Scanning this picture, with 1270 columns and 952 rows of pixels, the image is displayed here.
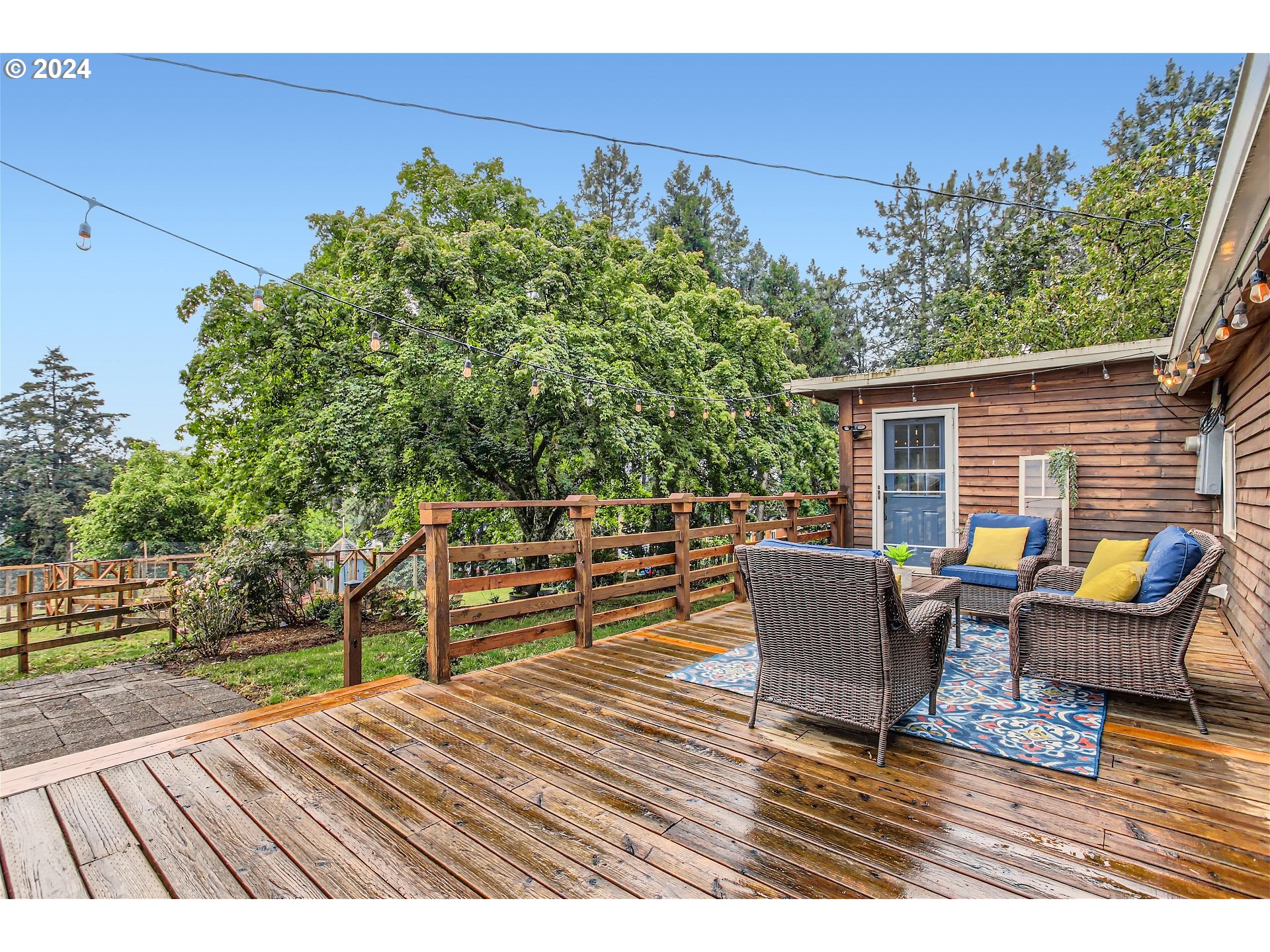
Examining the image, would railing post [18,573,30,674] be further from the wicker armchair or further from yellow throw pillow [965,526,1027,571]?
yellow throw pillow [965,526,1027,571]

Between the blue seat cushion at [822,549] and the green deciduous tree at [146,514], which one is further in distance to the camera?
the green deciduous tree at [146,514]

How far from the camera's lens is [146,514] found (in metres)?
18.1

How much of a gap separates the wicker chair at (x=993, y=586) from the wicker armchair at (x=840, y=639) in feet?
6.73

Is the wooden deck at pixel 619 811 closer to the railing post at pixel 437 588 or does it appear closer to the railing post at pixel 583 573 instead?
the railing post at pixel 437 588

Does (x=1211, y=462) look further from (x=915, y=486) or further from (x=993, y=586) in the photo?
(x=915, y=486)

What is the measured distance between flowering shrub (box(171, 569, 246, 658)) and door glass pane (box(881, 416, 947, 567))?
763 centimetres

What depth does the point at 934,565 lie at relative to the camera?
16.2 feet

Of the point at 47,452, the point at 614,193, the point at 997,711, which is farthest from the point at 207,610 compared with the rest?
the point at 614,193

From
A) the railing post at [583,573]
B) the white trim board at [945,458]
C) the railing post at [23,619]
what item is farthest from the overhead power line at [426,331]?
the railing post at [23,619]

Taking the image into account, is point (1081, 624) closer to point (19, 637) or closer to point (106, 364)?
point (19, 637)

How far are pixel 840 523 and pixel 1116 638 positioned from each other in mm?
4225

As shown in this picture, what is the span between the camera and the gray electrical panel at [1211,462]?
471 centimetres

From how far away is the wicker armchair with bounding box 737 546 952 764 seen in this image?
2.35m
